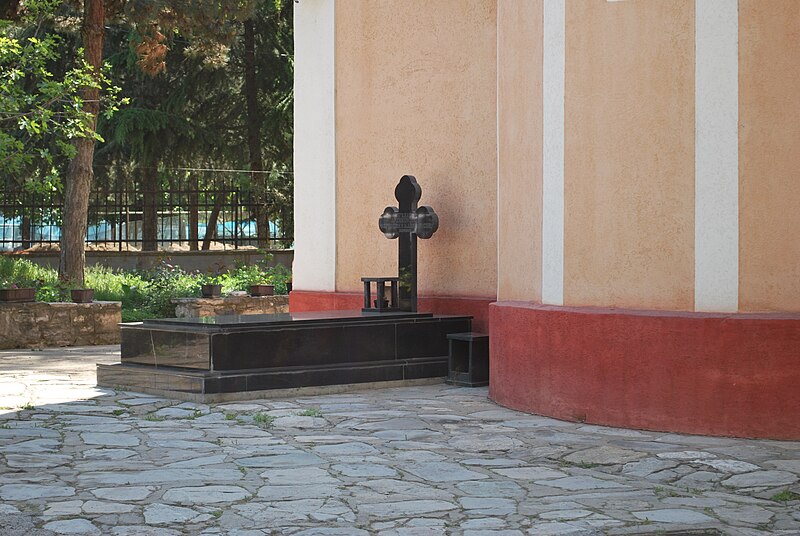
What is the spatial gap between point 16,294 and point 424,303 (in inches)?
239

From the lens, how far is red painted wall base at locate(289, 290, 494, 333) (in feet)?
38.8

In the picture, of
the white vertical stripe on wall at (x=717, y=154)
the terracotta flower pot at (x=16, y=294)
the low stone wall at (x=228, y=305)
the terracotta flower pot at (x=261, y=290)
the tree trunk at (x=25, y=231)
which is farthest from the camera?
the tree trunk at (x=25, y=231)

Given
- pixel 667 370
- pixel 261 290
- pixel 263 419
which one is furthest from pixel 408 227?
pixel 261 290

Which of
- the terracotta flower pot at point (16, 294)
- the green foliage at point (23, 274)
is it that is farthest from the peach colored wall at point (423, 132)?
the green foliage at point (23, 274)

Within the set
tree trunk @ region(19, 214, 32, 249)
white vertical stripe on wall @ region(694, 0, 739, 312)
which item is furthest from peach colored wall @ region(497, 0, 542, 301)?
tree trunk @ region(19, 214, 32, 249)

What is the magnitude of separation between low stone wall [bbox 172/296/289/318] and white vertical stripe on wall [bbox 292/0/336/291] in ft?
11.8

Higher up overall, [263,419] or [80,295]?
[80,295]

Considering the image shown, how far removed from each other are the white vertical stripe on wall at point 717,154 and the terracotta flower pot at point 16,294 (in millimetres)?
10078

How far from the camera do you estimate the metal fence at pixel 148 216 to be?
76.8ft

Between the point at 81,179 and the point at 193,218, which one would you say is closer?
the point at 81,179

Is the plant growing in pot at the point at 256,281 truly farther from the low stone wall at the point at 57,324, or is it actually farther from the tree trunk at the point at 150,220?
the tree trunk at the point at 150,220

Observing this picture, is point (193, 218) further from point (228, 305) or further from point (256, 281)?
point (228, 305)

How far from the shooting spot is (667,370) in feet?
27.2

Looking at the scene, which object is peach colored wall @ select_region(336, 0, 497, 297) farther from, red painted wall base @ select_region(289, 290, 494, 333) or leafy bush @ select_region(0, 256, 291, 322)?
leafy bush @ select_region(0, 256, 291, 322)
